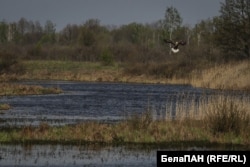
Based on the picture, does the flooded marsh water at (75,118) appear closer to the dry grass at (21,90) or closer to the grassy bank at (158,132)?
the grassy bank at (158,132)

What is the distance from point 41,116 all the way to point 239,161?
15.8 m

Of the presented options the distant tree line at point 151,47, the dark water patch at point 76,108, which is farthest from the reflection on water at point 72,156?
the distant tree line at point 151,47

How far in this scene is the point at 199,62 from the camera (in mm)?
Result: 75062

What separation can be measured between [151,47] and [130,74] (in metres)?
36.6

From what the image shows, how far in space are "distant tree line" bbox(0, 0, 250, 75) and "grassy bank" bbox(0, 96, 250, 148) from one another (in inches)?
1905

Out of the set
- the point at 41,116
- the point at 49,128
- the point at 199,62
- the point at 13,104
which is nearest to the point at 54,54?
the point at 199,62

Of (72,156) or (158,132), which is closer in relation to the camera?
(72,156)

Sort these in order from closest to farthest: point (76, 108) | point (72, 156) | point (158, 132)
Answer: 1. point (72, 156)
2. point (158, 132)
3. point (76, 108)

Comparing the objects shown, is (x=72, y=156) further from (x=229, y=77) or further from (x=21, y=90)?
(x=229, y=77)

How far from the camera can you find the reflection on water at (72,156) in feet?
60.5

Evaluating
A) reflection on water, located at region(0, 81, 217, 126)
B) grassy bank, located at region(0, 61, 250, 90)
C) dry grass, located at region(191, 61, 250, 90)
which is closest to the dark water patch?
reflection on water, located at region(0, 81, 217, 126)

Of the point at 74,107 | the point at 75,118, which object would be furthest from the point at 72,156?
the point at 74,107

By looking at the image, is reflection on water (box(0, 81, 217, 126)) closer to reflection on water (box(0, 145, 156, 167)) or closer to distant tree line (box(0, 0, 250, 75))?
reflection on water (box(0, 145, 156, 167))

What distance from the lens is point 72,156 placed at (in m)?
19.5
